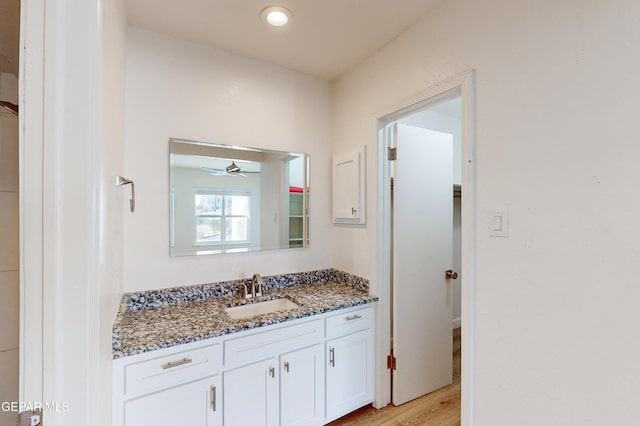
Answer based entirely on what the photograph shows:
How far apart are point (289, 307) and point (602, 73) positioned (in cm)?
190

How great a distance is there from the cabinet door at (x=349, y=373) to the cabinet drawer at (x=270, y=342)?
0.53 ft

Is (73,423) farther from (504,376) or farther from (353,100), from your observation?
(353,100)

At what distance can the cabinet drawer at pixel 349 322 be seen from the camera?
179 centimetres

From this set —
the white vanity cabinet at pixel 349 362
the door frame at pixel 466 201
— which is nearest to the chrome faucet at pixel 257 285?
the white vanity cabinet at pixel 349 362

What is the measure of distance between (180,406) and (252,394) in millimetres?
355

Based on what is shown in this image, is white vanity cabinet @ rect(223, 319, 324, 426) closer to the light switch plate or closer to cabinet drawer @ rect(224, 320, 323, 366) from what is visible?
cabinet drawer @ rect(224, 320, 323, 366)

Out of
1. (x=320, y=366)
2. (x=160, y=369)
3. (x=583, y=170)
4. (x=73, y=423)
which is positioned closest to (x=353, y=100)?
(x=583, y=170)

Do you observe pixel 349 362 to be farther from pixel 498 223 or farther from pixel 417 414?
pixel 498 223

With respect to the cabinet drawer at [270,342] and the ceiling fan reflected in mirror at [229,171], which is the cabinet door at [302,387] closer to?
the cabinet drawer at [270,342]

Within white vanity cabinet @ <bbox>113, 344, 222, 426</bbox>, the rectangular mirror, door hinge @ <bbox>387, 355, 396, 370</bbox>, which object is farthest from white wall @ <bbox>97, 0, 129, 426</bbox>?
door hinge @ <bbox>387, 355, 396, 370</bbox>

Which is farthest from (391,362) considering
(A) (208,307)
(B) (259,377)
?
(A) (208,307)

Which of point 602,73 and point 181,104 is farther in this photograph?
point 181,104

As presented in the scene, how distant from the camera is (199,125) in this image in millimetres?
1905

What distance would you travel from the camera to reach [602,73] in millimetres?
977
